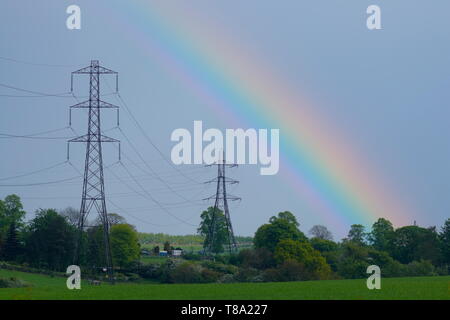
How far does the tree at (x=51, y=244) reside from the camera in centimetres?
11656

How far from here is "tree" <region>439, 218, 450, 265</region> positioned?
407 feet

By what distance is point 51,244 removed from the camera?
117188mm

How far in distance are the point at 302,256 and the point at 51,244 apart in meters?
38.2

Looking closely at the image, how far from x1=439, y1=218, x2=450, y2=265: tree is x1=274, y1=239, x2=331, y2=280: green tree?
86.7ft

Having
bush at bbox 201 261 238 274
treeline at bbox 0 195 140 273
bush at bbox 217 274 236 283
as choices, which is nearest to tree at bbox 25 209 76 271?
treeline at bbox 0 195 140 273

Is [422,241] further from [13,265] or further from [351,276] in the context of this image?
[13,265]

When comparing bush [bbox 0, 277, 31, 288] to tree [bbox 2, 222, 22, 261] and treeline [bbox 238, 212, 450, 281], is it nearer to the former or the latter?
treeline [bbox 238, 212, 450, 281]

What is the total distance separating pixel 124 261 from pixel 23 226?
107ft

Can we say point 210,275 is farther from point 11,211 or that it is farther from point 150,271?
point 11,211

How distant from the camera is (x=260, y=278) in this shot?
92812 millimetres

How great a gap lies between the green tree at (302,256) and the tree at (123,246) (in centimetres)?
2875
